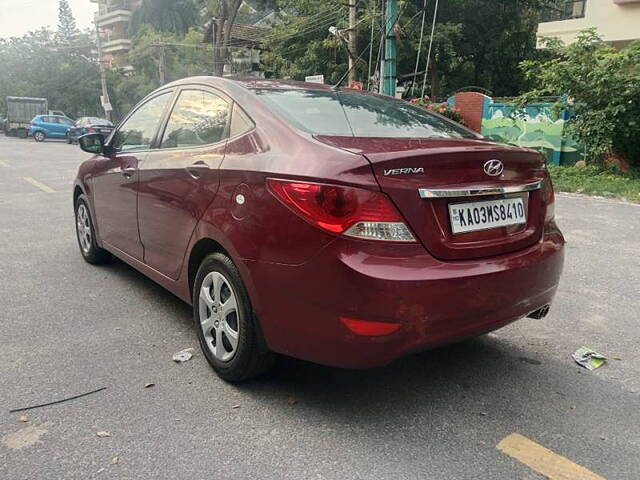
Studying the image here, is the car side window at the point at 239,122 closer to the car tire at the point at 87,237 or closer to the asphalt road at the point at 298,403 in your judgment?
the asphalt road at the point at 298,403

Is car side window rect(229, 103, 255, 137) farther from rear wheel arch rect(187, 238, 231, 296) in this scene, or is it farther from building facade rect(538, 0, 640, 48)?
building facade rect(538, 0, 640, 48)

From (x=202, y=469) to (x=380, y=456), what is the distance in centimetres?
74

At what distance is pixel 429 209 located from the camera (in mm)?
2430

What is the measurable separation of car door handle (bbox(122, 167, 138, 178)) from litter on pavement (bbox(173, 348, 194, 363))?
4.41 ft

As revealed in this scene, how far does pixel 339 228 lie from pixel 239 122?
1.04m

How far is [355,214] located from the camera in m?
2.34

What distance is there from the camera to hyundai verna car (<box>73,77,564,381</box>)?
2.35 meters

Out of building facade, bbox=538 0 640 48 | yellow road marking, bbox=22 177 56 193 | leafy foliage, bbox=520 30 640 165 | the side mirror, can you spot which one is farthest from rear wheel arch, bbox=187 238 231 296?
building facade, bbox=538 0 640 48

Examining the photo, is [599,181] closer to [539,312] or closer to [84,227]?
[539,312]

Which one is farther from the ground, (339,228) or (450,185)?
(450,185)

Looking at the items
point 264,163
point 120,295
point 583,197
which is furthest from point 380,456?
point 583,197

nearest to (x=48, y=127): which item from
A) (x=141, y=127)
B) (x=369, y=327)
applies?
(x=141, y=127)

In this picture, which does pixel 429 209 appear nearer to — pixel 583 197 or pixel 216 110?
pixel 216 110

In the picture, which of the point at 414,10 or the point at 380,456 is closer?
the point at 380,456
